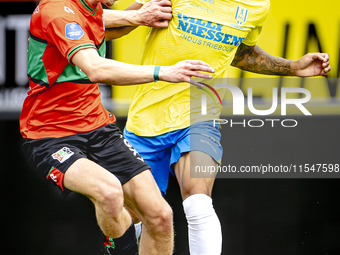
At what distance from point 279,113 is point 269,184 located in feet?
2.07

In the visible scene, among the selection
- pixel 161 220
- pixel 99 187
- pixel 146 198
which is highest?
pixel 99 187

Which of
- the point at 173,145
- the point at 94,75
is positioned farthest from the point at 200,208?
the point at 94,75

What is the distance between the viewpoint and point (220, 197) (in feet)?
12.9

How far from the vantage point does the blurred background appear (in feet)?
11.7

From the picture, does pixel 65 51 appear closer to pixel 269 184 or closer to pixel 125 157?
pixel 125 157

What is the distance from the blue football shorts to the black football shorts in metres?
0.26

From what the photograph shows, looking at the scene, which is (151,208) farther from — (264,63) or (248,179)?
(248,179)

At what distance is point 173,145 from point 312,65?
1.10 metres

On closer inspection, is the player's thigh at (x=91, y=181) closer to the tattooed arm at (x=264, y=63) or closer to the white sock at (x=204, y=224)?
the white sock at (x=204, y=224)

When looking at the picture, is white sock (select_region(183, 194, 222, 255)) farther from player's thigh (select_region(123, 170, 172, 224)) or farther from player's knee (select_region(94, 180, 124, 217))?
player's knee (select_region(94, 180, 124, 217))

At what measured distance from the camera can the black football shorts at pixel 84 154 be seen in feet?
7.99

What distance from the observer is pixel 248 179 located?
3.90 meters

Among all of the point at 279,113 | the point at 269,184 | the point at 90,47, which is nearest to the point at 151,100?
the point at 90,47

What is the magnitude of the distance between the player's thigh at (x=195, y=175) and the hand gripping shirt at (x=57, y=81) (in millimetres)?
560
